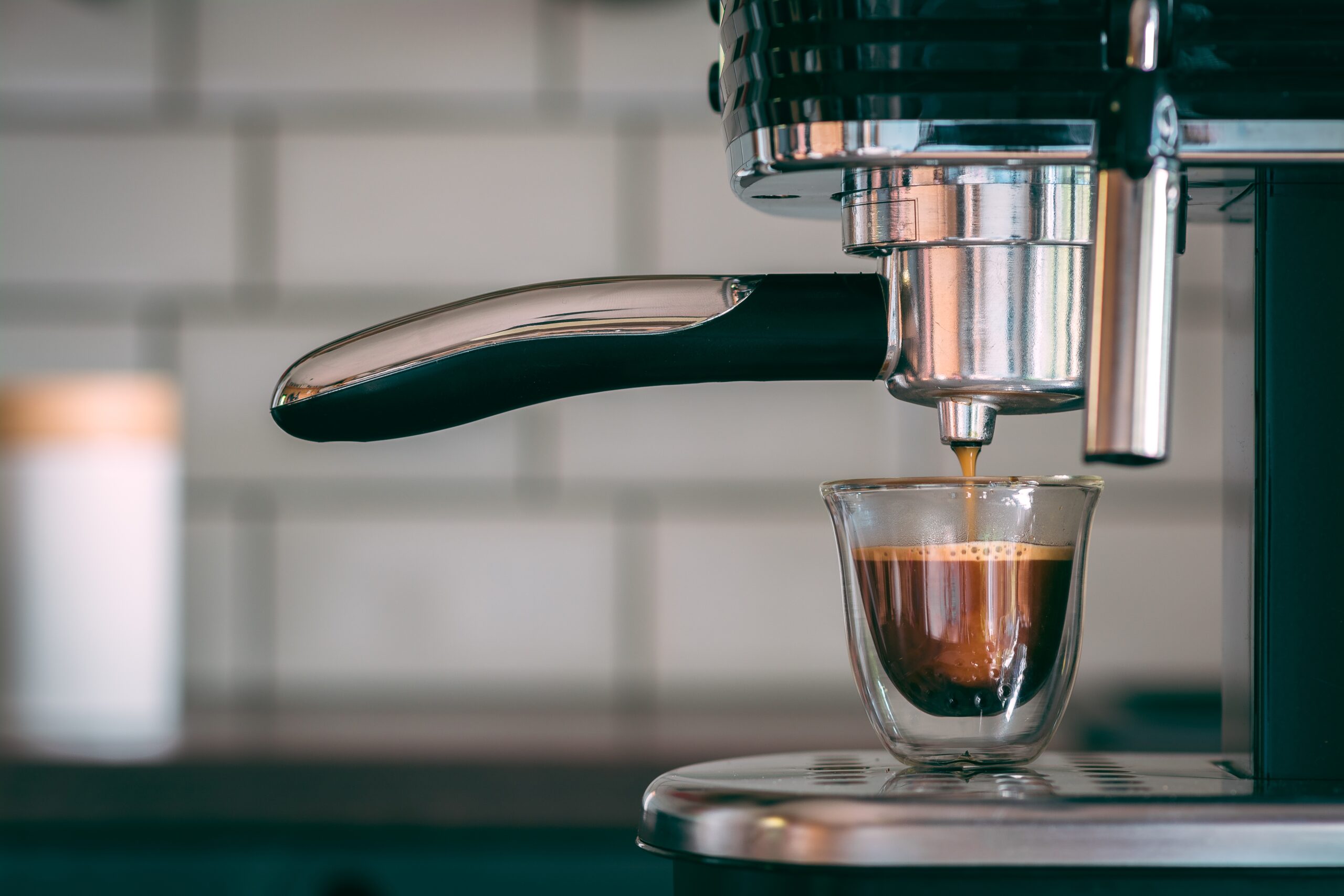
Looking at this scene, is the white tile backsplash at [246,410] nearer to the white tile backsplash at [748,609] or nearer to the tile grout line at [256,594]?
the tile grout line at [256,594]

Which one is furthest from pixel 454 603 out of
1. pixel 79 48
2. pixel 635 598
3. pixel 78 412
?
pixel 79 48

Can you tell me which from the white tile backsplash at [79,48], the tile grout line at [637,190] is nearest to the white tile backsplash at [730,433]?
the tile grout line at [637,190]

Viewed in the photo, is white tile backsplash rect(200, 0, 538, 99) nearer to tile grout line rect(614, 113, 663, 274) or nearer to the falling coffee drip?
tile grout line rect(614, 113, 663, 274)

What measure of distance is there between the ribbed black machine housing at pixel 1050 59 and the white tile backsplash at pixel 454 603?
3.03ft

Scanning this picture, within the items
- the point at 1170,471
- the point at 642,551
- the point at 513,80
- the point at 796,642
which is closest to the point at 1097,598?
the point at 1170,471

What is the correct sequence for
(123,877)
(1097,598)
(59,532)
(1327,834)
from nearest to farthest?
1. (1327,834)
2. (123,877)
3. (59,532)
4. (1097,598)

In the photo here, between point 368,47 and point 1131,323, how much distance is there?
104 cm

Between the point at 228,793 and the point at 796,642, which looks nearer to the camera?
the point at 228,793

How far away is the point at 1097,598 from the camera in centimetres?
120

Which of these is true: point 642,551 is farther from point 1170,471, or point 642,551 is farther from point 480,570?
point 1170,471

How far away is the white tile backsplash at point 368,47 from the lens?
1.21m

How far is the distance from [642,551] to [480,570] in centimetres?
15

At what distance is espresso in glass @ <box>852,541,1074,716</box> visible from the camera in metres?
0.34

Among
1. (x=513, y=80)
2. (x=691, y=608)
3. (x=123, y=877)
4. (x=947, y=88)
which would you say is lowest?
(x=123, y=877)
